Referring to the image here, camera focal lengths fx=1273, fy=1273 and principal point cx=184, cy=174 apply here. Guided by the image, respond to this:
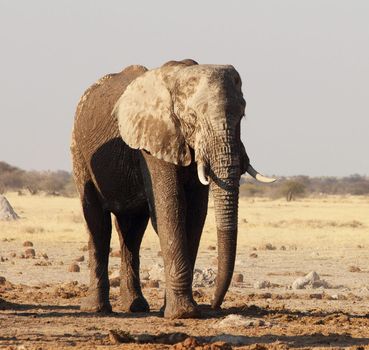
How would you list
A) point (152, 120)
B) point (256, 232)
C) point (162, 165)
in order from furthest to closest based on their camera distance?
1. point (256, 232)
2. point (152, 120)
3. point (162, 165)

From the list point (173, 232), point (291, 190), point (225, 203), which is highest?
point (225, 203)

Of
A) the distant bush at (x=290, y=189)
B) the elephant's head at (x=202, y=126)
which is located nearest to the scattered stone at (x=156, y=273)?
the elephant's head at (x=202, y=126)

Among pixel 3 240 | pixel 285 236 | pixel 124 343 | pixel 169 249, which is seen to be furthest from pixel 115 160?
pixel 285 236

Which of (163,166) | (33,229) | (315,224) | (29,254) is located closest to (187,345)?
(163,166)

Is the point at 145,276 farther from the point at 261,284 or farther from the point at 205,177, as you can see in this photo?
the point at 205,177

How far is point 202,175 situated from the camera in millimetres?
13516

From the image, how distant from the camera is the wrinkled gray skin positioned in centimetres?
1358

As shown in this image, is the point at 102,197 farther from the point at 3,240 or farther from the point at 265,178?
the point at 3,240

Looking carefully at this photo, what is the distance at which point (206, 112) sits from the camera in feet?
45.0

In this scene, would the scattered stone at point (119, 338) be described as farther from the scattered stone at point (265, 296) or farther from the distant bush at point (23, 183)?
the distant bush at point (23, 183)

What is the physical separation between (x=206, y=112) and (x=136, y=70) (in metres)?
2.58

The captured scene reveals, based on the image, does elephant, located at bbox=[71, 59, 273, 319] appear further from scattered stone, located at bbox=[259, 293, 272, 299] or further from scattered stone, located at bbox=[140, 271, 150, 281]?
scattered stone, located at bbox=[140, 271, 150, 281]

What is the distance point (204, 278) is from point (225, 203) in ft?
21.4

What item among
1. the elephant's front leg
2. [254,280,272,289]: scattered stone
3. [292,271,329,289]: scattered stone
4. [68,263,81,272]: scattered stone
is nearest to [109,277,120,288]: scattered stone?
[254,280,272,289]: scattered stone
